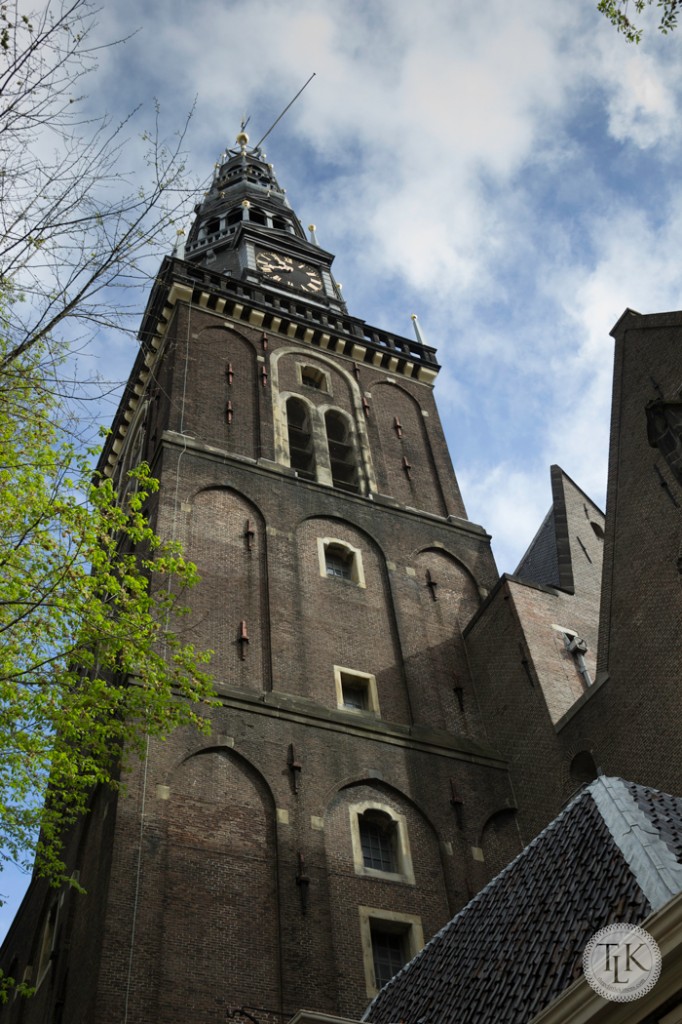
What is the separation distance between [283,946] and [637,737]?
6.58 metres

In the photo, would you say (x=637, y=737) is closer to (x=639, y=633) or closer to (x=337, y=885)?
(x=639, y=633)

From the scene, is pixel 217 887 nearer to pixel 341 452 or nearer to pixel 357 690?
pixel 357 690

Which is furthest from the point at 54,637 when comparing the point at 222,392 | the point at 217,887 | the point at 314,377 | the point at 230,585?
the point at 314,377

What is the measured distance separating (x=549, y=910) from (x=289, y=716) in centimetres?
859

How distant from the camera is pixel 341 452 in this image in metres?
29.3

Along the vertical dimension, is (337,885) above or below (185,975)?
above

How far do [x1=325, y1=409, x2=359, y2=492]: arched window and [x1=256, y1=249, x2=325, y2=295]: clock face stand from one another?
35.9ft

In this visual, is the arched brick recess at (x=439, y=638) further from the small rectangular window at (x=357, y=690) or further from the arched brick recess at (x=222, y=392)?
the arched brick recess at (x=222, y=392)

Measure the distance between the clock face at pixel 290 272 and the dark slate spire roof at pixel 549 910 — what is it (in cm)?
2996

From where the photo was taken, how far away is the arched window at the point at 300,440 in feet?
90.3

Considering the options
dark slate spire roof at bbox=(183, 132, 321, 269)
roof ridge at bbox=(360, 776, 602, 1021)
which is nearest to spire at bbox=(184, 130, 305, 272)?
dark slate spire roof at bbox=(183, 132, 321, 269)

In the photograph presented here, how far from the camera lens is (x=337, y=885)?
16.5 metres

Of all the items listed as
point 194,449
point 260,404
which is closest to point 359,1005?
point 194,449

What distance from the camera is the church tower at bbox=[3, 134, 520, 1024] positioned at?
15.0 meters
